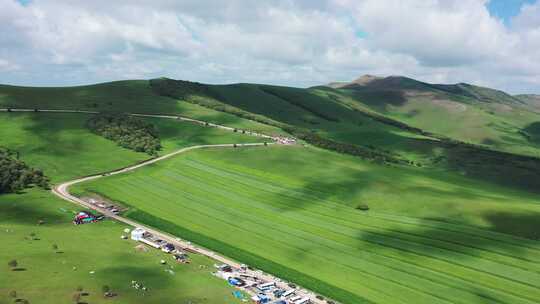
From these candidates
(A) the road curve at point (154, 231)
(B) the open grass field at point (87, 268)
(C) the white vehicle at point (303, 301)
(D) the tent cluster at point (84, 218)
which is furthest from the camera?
(D) the tent cluster at point (84, 218)

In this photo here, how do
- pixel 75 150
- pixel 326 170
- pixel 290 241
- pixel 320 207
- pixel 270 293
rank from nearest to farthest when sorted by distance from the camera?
pixel 270 293 < pixel 290 241 < pixel 320 207 < pixel 326 170 < pixel 75 150

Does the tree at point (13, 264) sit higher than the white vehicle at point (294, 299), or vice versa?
the tree at point (13, 264)

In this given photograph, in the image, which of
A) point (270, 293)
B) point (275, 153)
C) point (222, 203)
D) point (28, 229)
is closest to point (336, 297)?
point (270, 293)

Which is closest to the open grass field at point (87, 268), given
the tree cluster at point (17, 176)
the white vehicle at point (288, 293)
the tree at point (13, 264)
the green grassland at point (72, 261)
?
the green grassland at point (72, 261)

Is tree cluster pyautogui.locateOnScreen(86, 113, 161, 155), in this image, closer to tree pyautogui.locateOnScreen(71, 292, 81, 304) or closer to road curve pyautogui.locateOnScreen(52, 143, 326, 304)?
road curve pyautogui.locateOnScreen(52, 143, 326, 304)

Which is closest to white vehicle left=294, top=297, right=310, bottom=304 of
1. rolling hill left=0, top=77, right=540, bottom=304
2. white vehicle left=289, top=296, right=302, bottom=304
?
white vehicle left=289, top=296, right=302, bottom=304

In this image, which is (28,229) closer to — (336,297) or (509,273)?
(336,297)

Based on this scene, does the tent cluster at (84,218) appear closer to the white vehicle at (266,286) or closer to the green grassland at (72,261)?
the green grassland at (72,261)
